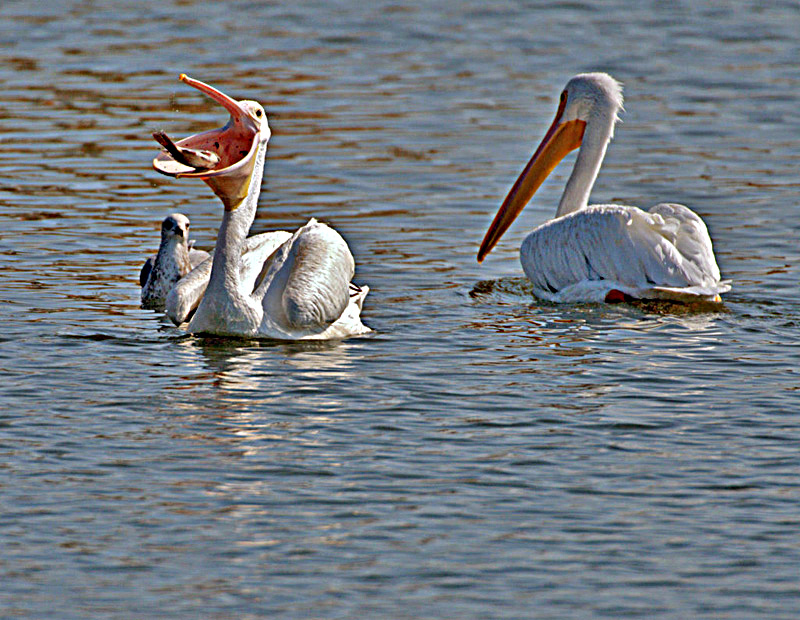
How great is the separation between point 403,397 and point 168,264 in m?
2.61

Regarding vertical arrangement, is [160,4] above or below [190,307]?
above

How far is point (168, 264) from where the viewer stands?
348 inches

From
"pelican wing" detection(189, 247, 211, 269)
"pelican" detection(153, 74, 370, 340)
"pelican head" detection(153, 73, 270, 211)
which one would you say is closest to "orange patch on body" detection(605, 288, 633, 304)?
"pelican" detection(153, 74, 370, 340)

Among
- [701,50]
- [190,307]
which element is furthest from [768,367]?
[701,50]

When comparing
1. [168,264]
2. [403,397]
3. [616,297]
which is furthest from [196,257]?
[403,397]

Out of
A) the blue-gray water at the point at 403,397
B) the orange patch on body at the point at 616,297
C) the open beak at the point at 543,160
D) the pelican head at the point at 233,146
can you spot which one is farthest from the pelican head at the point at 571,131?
the pelican head at the point at 233,146

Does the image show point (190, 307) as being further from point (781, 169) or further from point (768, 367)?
point (781, 169)

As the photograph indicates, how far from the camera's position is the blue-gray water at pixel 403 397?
187 inches

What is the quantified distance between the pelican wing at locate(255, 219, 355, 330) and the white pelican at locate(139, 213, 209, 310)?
3.03 feet

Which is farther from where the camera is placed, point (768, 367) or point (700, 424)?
point (768, 367)

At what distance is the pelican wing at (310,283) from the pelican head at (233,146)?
466 millimetres

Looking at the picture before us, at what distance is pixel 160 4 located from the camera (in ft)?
71.6

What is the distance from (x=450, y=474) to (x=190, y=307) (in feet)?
9.44

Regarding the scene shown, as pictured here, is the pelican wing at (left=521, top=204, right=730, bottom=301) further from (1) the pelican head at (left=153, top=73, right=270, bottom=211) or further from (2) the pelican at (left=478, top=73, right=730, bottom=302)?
(1) the pelican head at (left=153, top=73, right=270, bottom=211)
